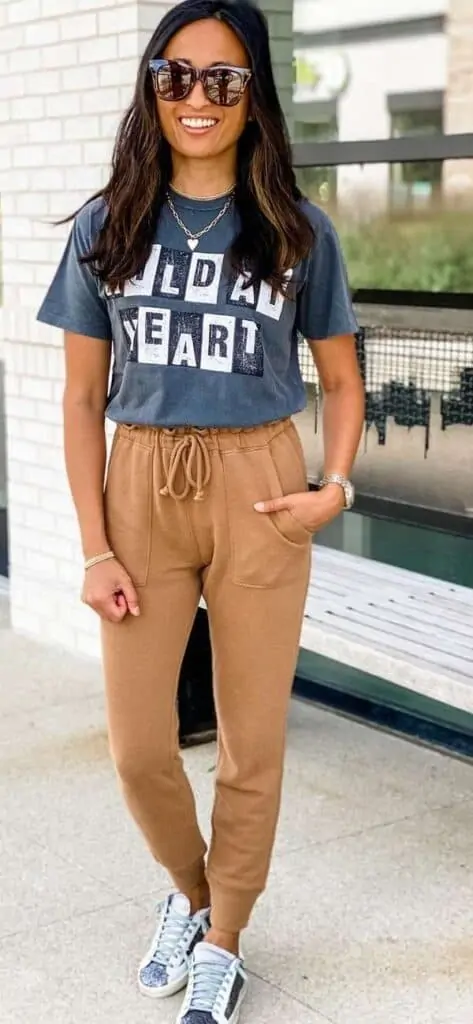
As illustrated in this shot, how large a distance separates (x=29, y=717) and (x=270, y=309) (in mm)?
2437

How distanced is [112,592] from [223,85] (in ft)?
2.90

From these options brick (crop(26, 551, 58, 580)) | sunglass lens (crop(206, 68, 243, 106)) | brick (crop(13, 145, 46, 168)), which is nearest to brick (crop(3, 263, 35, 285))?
brick (crop(13, 145, 46, 168))

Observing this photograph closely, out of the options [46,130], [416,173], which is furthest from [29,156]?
[416,173]

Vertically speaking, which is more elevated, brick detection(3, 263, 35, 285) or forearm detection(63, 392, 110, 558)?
brick detection(3, 263, 35, 285)

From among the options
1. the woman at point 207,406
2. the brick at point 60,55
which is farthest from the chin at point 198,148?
the brick at point 60,55

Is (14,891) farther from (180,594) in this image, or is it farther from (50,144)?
(50,144)

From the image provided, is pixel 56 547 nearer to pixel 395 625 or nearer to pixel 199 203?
pixel 395 625

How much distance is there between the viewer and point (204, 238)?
7.86 feet

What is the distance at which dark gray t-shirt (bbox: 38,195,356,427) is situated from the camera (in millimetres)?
2375

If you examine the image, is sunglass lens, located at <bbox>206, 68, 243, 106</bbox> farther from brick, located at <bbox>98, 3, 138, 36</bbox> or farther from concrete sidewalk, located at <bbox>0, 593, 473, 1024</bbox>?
brick, located at <bbox>98, 3, 138, 36</bbox>

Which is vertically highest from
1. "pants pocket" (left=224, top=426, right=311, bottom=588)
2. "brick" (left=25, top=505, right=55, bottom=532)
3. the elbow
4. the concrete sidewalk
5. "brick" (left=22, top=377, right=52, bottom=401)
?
the elbow

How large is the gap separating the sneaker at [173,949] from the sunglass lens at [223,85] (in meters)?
1.53

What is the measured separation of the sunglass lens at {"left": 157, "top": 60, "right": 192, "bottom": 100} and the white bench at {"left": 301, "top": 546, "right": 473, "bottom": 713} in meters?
1.50

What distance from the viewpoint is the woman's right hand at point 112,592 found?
246 cm
